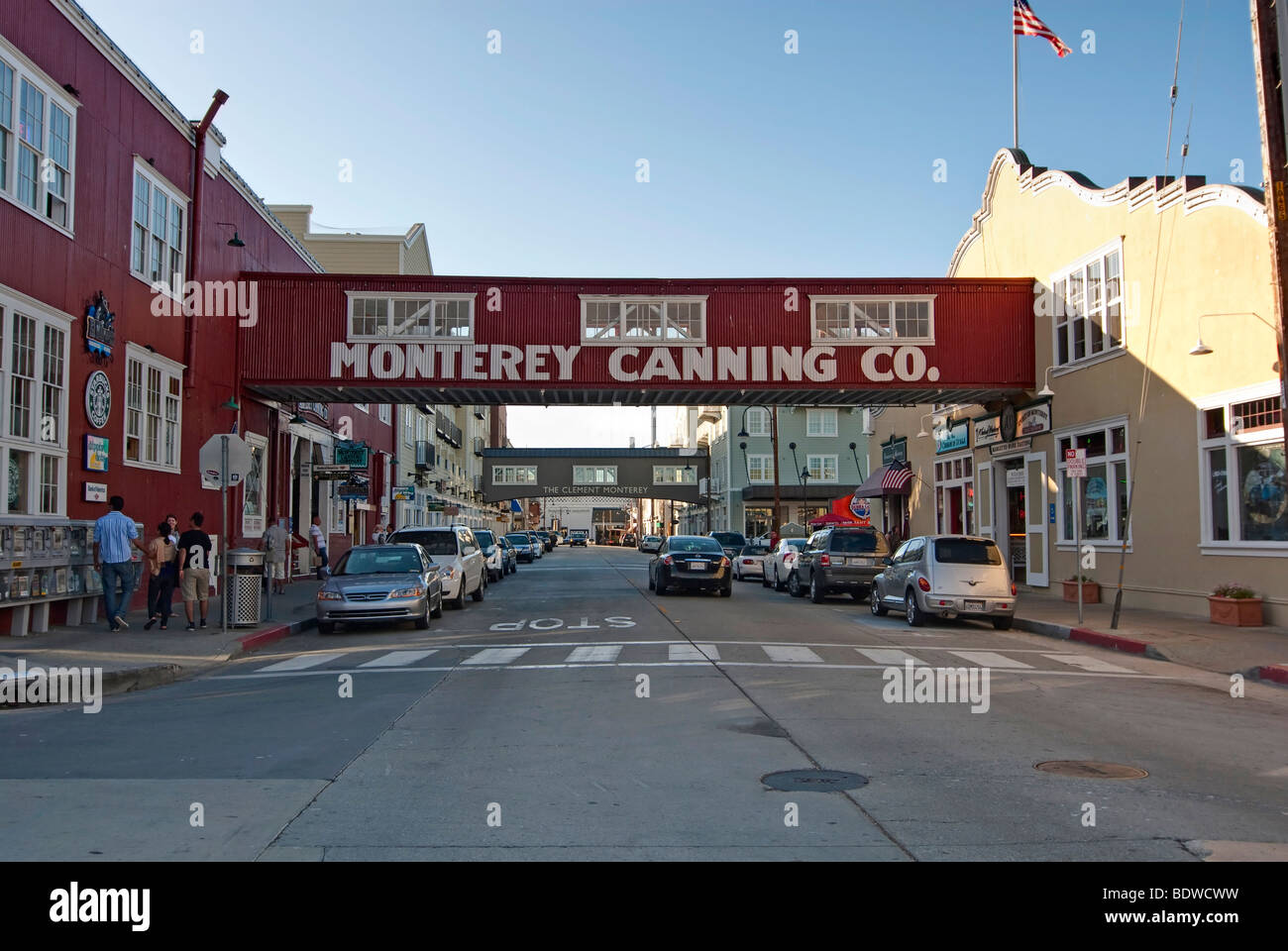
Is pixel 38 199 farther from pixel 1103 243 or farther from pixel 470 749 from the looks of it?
pixel 1103 243

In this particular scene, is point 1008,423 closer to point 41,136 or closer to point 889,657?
point 889,657

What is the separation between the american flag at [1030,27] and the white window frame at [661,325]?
9170mm

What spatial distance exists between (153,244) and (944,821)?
18.6 meters

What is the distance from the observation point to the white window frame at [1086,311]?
71.1 ft

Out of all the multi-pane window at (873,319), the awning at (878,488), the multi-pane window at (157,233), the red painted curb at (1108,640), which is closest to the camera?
the red painted curb at (1108,640)

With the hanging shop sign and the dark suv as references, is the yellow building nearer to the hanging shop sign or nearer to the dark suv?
the dark suv

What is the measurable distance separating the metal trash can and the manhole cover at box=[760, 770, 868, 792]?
1207 cm

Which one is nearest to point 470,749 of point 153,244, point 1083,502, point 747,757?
point 747,757

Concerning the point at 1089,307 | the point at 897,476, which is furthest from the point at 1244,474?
the point at 897,476

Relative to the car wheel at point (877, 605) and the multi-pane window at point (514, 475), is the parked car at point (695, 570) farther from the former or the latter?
the multi-pane window at point (514, 475)

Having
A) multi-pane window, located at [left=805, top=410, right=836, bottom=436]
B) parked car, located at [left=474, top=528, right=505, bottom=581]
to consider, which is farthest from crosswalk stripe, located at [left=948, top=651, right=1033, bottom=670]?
multi-pane window, located at [left=805, top=410, right=836, bottom=436]

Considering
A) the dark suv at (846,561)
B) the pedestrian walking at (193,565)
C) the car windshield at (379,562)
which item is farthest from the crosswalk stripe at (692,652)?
the dark suv at (846,561)

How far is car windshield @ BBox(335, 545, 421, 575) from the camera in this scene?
18.4 meters

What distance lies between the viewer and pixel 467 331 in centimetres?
2622
